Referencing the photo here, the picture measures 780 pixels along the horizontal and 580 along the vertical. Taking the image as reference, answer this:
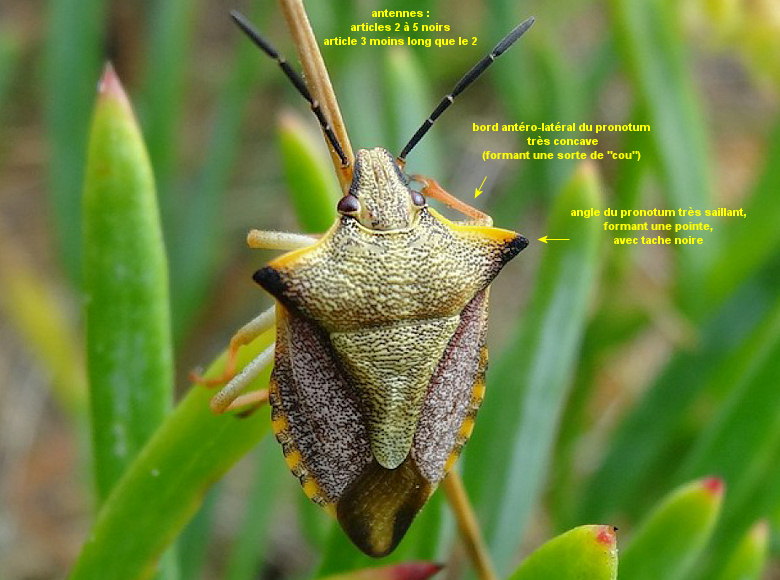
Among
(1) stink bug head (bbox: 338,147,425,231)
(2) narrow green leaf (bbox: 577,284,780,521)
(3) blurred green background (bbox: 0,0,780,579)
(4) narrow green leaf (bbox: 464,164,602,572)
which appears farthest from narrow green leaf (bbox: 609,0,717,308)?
(1) stink bug head (bbox: 338,147,425,231)

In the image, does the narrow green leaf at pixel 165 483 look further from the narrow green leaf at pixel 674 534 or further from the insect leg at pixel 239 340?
the narrow green leaf at pixel 674 534

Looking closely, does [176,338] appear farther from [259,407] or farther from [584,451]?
[259,407]

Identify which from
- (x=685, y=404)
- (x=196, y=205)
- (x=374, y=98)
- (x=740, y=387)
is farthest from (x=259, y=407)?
(x=196, y=205)

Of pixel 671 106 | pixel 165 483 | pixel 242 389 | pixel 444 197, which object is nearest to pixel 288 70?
pixel 444 197

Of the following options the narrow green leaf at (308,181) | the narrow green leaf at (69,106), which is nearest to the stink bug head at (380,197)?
the narrow green leaf at (308,181)

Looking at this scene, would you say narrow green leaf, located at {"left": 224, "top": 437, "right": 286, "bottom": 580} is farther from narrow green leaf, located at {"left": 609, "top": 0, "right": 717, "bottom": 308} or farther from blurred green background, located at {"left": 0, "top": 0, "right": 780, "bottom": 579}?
narrow green leaf, located at {"left": 609, "top": 0, "right": 717, "bottom": 308}

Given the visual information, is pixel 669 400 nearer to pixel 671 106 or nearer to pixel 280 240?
pixel 671 106
